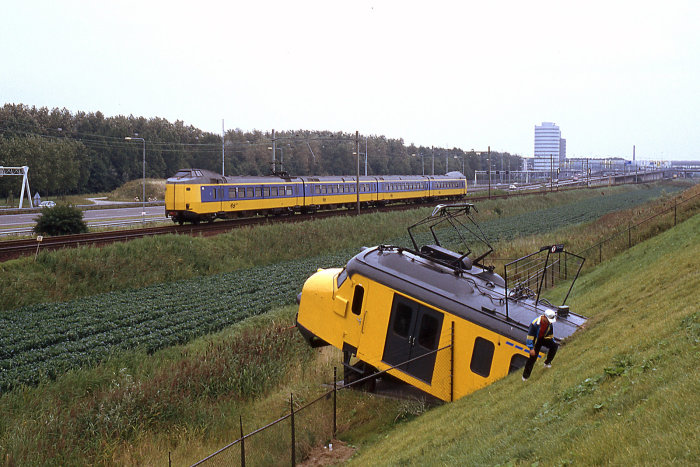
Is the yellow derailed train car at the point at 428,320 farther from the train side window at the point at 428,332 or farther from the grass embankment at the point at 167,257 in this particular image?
the grass embankment at the point at 167,257

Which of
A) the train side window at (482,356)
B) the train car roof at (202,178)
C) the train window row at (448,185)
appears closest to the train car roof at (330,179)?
the train car roof at (202,178)

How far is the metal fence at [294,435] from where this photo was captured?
914cm

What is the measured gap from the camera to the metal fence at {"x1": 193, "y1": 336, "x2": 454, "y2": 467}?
9.14 m

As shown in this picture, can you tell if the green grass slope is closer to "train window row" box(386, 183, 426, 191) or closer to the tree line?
the tree line

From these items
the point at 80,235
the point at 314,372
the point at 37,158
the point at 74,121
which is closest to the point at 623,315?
the point at 314,372

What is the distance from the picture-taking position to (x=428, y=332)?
34.0 ft

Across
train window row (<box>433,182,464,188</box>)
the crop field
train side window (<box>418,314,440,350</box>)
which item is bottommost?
the crop field

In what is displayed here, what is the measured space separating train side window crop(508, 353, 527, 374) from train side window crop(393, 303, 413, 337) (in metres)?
1.95

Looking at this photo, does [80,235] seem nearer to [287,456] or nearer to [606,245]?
[287,456]

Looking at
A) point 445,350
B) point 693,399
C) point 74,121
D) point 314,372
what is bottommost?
point 314,372

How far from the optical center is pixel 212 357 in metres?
14.1

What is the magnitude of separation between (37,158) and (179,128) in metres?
33.2

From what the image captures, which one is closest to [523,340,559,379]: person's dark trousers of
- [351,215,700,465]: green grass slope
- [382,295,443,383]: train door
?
[351,215,700,465]: green grass slope

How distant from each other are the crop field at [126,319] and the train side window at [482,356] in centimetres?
932
